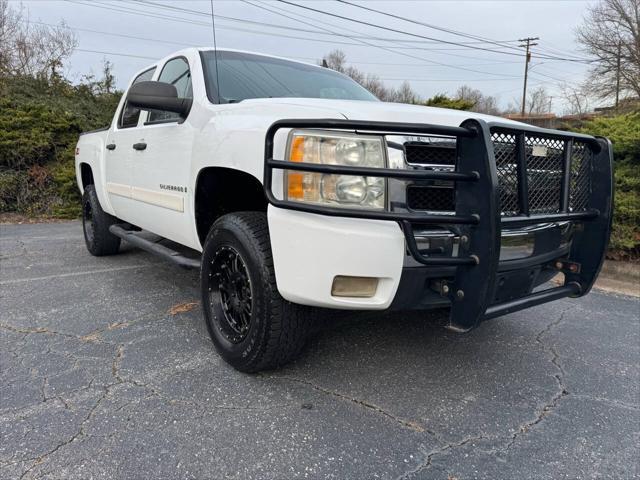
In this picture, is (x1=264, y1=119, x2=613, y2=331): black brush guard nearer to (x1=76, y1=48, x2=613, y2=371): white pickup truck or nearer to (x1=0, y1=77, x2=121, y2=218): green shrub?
(x1=76, y1=48, x2=613, y2=371): white pickup truck

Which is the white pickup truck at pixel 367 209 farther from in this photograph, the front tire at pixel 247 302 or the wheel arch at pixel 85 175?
the wheel arch at pixel 85 175

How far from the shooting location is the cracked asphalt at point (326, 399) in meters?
1.91

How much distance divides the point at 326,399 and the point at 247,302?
0.67 meters

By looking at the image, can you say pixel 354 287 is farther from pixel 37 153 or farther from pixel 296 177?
pixel 37 153

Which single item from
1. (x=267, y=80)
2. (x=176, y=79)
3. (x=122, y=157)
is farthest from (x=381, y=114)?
(x=122, y=157)

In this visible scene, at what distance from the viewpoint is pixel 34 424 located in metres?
2.09

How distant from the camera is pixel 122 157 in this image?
425 cm

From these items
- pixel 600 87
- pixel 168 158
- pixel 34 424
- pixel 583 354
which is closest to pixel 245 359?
pixel 34 424

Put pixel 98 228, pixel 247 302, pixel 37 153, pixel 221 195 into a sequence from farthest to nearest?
pixel 37 153 < pixel 98 228 < pixel 221 195 < pixel 247 302

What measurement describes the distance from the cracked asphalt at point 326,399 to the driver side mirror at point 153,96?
1.52 metres

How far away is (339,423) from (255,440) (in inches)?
15.9

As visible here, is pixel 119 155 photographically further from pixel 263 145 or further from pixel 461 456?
pixel 461 456

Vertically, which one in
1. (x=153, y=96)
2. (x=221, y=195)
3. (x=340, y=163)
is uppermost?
(x=153, y=96)

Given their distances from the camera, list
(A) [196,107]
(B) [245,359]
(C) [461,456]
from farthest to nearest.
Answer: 1. (A) [196,107]
2. (B) [245,359]
3. (C) [461,456]
